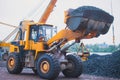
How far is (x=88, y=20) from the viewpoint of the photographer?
38.2 ft

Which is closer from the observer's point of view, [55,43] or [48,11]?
[55,43]

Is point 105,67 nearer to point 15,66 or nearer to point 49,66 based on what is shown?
point 49,66

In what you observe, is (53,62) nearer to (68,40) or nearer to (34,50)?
(68,40)

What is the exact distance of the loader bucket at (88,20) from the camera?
1155 cm

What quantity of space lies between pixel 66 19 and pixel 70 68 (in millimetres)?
2596

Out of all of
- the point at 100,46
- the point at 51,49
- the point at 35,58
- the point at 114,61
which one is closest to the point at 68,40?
the point at 51,49

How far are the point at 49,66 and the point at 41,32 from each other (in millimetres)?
2211

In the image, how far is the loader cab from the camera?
13681 mm

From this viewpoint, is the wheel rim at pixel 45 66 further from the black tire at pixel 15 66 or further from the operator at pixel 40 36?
the black tire at pixel 15 66

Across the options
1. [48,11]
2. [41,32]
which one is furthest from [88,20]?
[48,11]

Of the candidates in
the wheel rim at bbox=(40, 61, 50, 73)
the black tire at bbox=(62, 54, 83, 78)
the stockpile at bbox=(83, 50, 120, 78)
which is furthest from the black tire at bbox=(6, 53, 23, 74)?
the stockpile at bbox=(83, 50, 120, 78)

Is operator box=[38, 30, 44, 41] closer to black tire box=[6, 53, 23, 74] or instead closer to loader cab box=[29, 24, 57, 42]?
loader cab box=[29, 24, 57, 42]

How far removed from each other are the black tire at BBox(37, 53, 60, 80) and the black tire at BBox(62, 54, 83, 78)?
5.10 feet

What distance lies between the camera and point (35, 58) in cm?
1358
